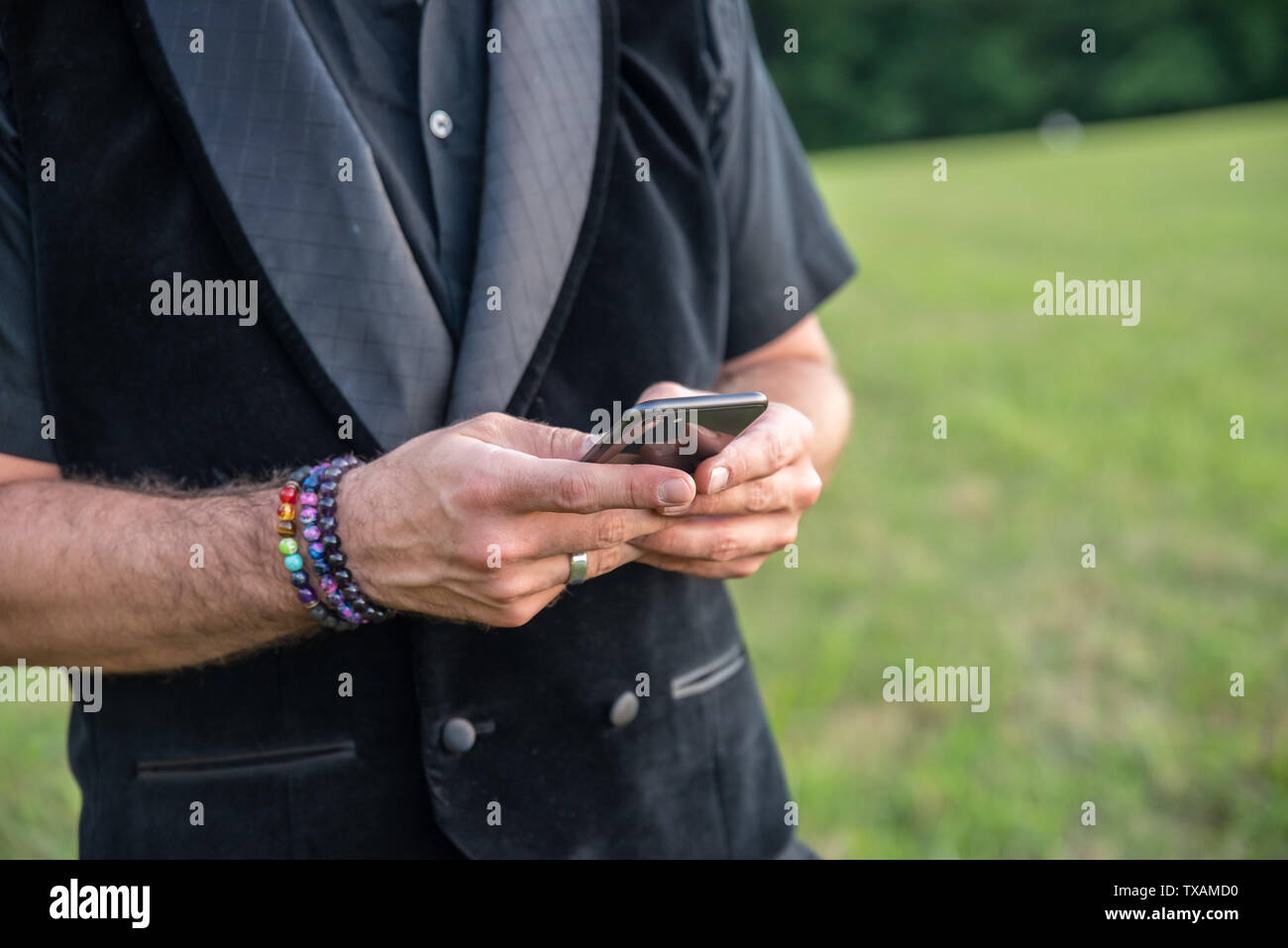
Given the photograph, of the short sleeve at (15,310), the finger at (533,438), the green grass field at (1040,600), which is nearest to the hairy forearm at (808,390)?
the finger at (533,438)

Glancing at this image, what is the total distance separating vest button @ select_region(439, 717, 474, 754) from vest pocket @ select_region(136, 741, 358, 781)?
0.13m

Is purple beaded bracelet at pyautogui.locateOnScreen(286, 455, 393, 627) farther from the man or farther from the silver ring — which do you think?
the silver ring

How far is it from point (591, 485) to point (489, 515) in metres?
0.14

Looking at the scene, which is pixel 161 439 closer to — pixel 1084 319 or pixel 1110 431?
pixel 1110 431

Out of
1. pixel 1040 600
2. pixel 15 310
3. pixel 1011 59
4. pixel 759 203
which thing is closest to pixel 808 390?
pixel 759 203

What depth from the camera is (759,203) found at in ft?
5.56

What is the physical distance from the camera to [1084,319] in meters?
8.99

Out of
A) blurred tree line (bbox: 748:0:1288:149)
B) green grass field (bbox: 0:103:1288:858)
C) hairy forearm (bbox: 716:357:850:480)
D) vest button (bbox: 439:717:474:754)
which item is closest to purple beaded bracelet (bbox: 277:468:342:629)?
vest button (bbox: 439:717:474:754)

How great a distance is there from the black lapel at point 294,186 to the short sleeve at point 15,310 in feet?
0.64

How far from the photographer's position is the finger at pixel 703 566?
145 cm

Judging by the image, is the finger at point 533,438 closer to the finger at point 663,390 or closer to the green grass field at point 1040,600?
the finger at point 663,390

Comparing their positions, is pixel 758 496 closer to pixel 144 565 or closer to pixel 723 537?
pixel 723 537

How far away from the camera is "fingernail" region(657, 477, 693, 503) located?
3.77ft
